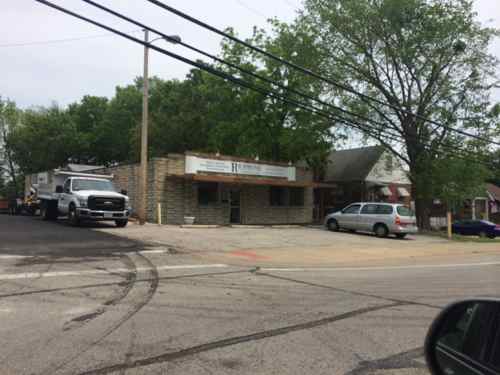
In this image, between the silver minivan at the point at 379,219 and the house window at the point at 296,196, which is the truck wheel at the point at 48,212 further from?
the silver minivan at the point at 379,219

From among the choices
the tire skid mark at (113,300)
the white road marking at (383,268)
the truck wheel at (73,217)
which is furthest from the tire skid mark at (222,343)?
the truck wheel at (73,217)

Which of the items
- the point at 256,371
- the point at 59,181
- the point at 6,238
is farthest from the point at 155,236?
the point at 256,371

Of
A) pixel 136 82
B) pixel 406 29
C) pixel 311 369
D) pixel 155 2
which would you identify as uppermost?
pixel 136 82

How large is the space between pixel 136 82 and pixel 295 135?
36593 millimetres

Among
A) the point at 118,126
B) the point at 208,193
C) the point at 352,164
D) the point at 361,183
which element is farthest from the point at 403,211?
the point at 118,126

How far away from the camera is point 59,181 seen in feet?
72.7

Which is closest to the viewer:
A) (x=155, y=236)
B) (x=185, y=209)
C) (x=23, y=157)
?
→ (x=155, y=236)

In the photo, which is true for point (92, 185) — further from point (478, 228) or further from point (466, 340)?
point (478, 228)

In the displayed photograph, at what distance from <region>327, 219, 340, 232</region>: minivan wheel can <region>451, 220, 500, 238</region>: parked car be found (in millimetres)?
14407

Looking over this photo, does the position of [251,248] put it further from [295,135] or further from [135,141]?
[135,141]

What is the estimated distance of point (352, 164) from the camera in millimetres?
39031

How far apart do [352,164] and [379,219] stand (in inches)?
691

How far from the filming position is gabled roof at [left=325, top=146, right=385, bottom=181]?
37000 millimetres

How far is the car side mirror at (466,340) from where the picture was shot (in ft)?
5.96
